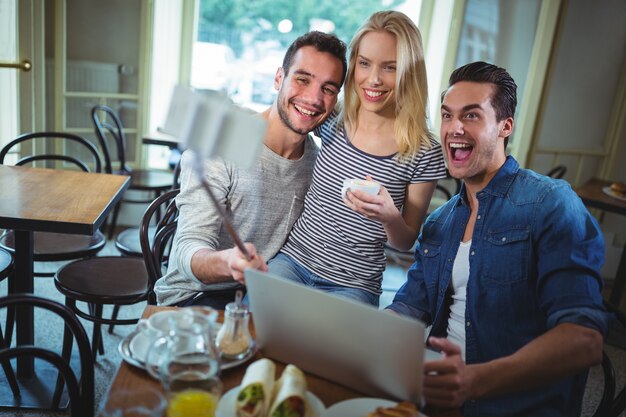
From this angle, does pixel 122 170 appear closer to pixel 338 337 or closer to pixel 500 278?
pixel 500 278

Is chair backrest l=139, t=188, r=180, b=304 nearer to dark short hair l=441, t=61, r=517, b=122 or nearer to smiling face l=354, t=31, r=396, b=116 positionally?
smiling face l=354, t=31, r=396, b=116

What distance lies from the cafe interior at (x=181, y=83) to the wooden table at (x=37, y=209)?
0.02 m

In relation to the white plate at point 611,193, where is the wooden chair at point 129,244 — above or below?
below

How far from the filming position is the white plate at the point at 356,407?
0.93 metres

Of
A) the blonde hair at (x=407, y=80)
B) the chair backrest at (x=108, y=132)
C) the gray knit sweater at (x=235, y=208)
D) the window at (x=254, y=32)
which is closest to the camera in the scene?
the gray knit sweater at (x=235, y=208)

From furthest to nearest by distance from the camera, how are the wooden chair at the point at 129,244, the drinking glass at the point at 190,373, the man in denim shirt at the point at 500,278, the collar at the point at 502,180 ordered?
1. the wooden chair at the point at 129,244
2. the collar at the point at 502,180
3. the man in denim shirt at the point at 500,278
4. the drinking glass at the point at 190,373

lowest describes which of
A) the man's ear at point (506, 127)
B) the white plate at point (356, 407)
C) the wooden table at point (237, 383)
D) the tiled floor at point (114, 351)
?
the tiled floor at point (114, 351)

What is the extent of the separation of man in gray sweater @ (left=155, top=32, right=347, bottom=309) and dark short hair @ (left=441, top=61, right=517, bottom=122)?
0.40m

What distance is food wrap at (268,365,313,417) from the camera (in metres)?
0.87

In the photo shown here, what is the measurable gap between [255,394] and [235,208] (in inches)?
33.1

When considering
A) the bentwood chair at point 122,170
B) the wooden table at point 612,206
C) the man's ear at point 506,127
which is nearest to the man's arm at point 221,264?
the man's ear at point 506,127

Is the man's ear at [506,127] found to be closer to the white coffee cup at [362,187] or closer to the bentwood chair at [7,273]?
the white coffee cup at [362,187]

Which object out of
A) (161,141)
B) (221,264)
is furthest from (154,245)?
(161,141)

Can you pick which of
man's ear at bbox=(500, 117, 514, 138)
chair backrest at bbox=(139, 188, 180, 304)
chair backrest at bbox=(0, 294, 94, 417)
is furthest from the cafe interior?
man's ear at bbox=(500, 117, 514, 138)
